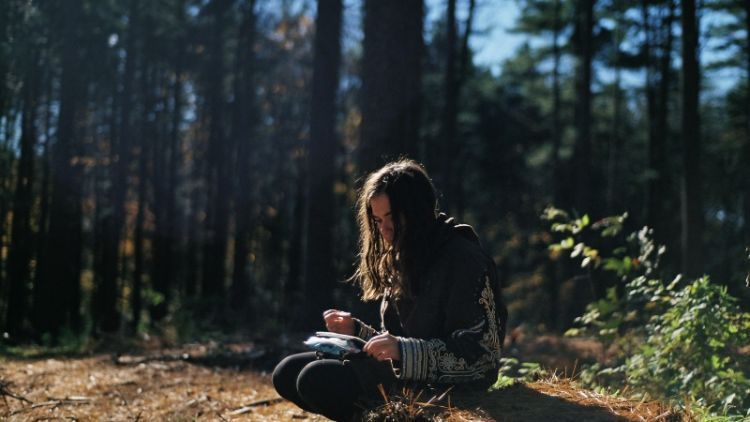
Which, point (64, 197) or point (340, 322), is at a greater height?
point (64, 197)

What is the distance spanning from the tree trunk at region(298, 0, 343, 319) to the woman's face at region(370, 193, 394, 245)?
653 cm

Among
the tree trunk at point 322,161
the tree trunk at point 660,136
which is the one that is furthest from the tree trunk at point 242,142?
the tree trunk at point 660,136

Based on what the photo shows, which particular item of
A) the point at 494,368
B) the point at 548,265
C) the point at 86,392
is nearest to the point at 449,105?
the point at 548,265

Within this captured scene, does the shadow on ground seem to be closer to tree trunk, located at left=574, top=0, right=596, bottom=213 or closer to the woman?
the woman

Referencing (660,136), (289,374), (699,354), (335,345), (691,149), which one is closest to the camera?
(335,345)

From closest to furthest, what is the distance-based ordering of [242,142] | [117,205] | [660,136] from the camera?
[117,205], [242,142], [660,136]

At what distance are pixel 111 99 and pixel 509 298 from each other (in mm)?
17368

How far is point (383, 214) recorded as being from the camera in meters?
3.73

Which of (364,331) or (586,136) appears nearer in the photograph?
(364,331)

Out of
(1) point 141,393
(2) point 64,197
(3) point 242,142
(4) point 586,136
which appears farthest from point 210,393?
(3) point 242,142

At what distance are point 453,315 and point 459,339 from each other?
12cm

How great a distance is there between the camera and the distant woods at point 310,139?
412 inches

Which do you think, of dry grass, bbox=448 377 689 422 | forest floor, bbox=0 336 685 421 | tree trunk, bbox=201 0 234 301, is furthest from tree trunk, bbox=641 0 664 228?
dry grass, bbox=448 377 689 422

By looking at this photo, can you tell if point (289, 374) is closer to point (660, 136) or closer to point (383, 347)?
point (383, 347)
